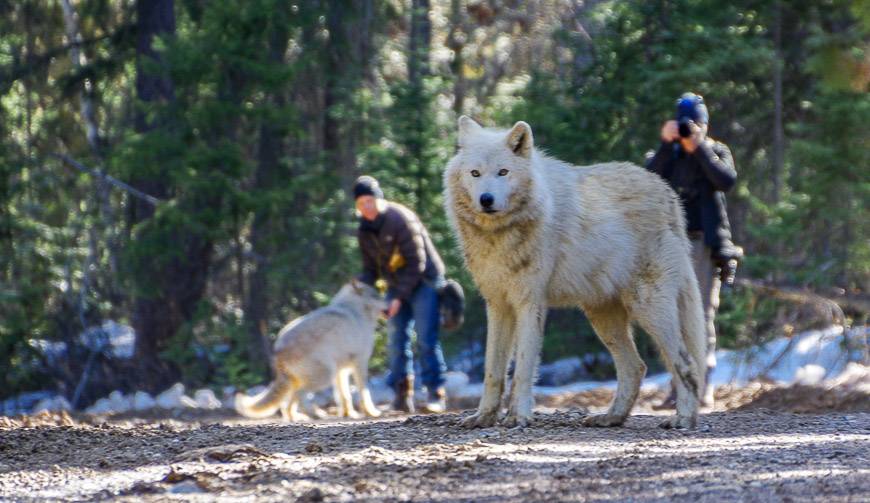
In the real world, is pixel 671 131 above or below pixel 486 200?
above

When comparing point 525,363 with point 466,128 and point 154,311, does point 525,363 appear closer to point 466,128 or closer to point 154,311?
point 466,128

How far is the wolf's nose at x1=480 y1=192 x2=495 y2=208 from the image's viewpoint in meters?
7.36

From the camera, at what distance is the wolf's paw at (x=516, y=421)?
7465mm

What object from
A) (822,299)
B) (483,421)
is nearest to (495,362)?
(483,421)

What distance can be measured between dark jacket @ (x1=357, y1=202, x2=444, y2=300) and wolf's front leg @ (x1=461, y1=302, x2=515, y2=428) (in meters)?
Result: 4.11

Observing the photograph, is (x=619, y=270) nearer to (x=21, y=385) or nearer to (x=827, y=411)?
(x=827, y=411)

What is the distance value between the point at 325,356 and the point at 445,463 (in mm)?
6712

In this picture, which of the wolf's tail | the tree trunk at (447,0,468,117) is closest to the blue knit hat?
the wolf's tail

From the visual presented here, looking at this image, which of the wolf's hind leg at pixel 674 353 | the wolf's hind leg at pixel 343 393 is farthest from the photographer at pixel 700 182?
the wolf's hind leg at pixel 343 393

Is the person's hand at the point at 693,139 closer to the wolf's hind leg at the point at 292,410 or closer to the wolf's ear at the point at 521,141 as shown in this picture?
the wolf's ear at the point at 521,141

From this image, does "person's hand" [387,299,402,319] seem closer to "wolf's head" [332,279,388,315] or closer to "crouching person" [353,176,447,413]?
"crouching person" [353,176,447,413]

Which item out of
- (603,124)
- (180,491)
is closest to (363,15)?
(603,124)

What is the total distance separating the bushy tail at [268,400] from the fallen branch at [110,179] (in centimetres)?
594

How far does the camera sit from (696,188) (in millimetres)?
9844
